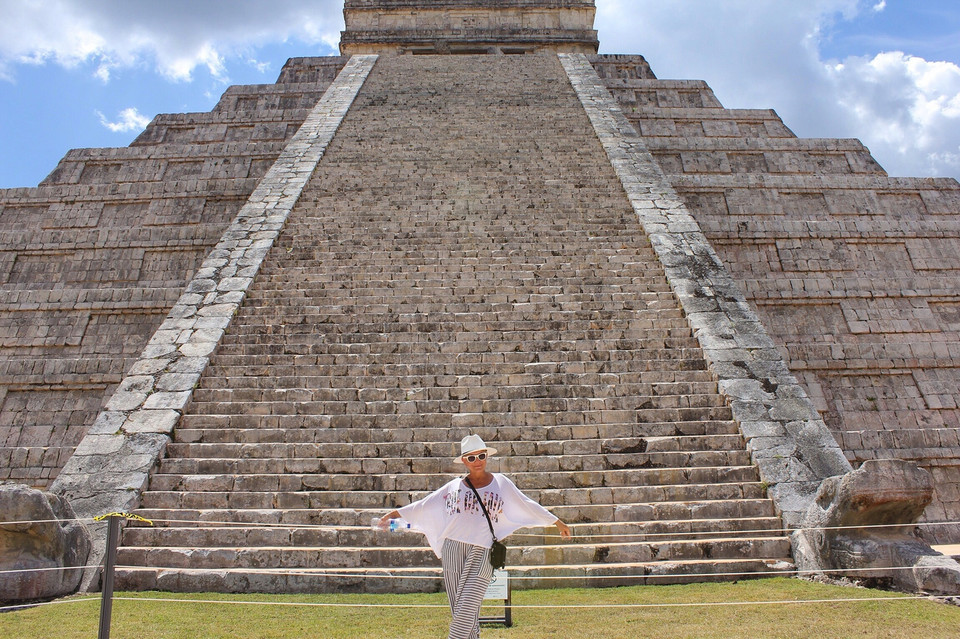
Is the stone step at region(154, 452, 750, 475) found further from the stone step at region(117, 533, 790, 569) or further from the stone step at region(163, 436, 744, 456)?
the stone step at region(117, 533, 790, 569)

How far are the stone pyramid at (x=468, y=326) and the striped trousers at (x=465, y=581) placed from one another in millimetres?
1526

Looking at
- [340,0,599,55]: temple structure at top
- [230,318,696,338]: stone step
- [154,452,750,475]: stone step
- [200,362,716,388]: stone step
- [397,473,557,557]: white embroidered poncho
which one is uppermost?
[340,0,599,55]: temple structure at top

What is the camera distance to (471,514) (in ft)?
10.2

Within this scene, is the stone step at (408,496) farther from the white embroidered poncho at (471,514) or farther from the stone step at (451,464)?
the white embroidered poncho at (471,514)

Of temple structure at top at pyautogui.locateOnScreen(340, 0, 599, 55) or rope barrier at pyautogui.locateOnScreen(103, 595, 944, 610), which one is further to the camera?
temple structure at top at pyautogui.locateOnScreen(340, 0, 599, 55)

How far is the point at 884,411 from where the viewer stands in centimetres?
859

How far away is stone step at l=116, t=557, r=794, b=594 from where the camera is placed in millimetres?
4465

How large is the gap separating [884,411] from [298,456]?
7.99 m

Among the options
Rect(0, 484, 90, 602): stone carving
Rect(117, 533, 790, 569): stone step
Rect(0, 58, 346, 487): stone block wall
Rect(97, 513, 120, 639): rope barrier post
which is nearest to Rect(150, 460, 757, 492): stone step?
Rect(117, 533, 790, 569): stone step

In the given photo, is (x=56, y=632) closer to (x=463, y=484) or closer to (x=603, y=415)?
(x=463, y=484)

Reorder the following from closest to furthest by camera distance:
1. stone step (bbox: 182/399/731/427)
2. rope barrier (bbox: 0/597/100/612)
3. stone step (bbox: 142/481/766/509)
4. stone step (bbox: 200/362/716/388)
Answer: rope barrier (bbox: 0/597/100/612) → stone step (bbox: 142/481/766/509) → stone step (bbox: 182/399/731/427) → stone step (bbox: 200/362/716/388)

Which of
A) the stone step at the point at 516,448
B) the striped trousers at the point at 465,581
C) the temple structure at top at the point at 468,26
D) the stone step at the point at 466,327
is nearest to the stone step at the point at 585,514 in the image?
the stone step at the point at 516,448

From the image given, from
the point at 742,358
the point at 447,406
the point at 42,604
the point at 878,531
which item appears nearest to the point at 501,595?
the point at 878,531

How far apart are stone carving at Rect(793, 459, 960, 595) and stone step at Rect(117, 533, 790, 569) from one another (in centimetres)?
46
